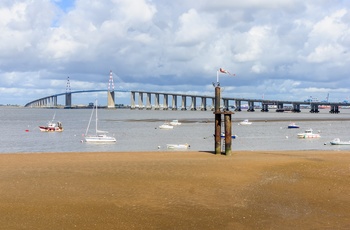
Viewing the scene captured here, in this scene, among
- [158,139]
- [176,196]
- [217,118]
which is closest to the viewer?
[176,196]

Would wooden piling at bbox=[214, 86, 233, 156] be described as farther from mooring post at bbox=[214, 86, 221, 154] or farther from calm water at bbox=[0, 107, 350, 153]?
calm water at bbox=[0, 107, 350, 153]

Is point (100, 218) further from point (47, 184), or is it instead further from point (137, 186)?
point (47, 184)

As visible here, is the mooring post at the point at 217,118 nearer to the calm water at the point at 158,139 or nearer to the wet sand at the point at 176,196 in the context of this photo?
the wet sand at the point at 176,196

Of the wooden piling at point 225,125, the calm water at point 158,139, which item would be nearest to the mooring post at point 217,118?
the wooden piling at point 225,125

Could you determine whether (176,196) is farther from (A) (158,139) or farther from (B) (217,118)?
(A) (158,139)

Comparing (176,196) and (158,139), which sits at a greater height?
(176,196)

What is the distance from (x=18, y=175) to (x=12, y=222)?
25.8ft

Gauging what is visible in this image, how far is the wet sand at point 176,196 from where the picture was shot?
43.1ft

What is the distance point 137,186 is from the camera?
17766 mm

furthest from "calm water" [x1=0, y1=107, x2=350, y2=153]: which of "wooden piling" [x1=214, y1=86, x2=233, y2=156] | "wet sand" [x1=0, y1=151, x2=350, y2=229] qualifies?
"wet sand" [x1=0, y1=151, x2=350, y2=229]

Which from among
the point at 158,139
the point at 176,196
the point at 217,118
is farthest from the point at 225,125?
the point at 158,139

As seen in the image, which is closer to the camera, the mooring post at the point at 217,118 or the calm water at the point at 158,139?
the mooring post at the point at 217,118

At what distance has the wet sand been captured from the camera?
1313cm

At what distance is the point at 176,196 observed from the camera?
1614 centimetres
